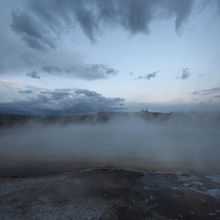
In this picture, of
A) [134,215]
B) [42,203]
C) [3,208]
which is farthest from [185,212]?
[3,208]

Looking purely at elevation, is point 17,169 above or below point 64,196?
below

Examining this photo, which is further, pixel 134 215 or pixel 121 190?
pixel 121 190

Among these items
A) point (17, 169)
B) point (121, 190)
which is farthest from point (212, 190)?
point (17, 169)

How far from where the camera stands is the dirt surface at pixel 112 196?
3.53 metres

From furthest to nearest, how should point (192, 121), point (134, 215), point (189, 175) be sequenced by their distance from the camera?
point (192, 121)
point (189, 175)
point (134, 215)

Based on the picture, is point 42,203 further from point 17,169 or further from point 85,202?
point 17,169

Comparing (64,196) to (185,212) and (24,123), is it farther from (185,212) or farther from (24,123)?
(24,123)

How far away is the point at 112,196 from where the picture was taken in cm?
432

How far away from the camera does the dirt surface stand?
3533 millimetres

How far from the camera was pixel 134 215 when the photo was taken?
3.46m

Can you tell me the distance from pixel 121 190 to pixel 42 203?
2.55 m

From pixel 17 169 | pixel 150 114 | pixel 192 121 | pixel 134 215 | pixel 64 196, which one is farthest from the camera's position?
pixel 150 114

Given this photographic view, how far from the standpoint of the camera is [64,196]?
4312 mm

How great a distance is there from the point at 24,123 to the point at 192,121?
1919 inches
